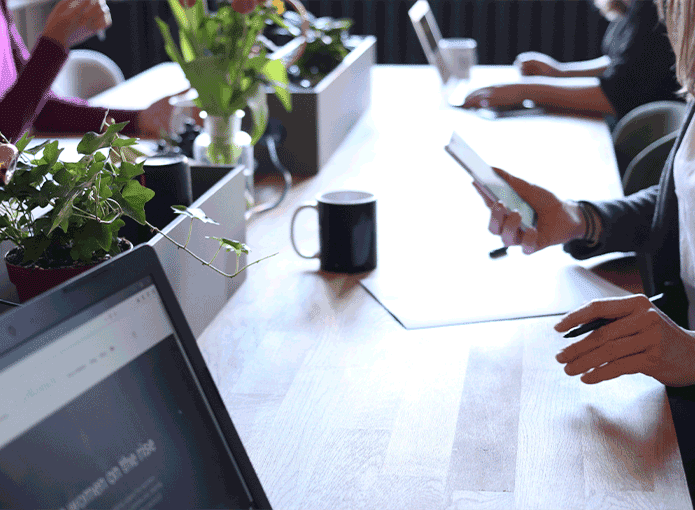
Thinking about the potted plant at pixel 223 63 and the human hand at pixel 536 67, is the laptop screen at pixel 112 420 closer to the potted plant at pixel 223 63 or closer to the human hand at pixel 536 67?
the potted plant at pixel 223 63

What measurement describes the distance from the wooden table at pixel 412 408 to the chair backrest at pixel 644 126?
3.02 feet

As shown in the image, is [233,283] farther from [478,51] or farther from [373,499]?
[478,51]

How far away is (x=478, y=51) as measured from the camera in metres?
4.16

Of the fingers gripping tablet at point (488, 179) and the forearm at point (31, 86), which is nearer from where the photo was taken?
the fingers gripping tablet at point (488, 179)

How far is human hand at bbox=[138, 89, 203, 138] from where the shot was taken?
172 cm

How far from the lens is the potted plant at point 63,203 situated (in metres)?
0.72

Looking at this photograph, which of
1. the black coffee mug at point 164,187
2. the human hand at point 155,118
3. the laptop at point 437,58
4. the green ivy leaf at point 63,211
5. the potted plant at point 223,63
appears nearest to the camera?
the green ivy leaf at point 63,211

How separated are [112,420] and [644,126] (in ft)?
5.93

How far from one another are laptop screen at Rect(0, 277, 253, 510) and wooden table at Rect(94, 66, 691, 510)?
15cm

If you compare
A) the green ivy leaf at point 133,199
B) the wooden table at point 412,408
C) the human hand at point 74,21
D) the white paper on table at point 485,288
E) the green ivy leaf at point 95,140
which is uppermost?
the human hand at point 74,21

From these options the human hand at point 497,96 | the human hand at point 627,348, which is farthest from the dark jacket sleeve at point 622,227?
the human hand at point 497,96

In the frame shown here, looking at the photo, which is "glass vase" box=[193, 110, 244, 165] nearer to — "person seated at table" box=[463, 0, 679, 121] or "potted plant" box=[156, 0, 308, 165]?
"potted plant" box=[156, 0, 308, 165]

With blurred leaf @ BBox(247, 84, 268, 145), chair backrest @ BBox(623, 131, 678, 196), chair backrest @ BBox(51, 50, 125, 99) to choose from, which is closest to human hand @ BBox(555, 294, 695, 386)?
blurred leaf @ BBox(247, 84, 268, 145)

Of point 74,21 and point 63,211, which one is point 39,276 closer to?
point 63,211
